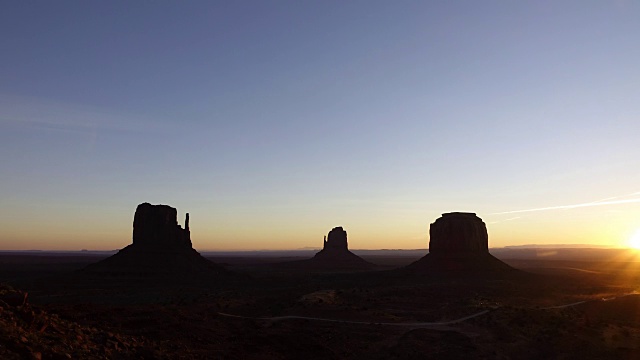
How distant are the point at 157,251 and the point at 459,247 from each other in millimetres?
60817

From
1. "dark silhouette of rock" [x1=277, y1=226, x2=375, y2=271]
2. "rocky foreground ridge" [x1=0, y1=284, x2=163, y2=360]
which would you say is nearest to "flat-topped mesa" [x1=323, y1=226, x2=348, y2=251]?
"dark silhouette of rock" [x1=277, y1=226, x2=375, y2=271]

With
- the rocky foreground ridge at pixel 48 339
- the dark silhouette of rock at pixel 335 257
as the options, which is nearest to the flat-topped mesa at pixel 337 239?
the dark silhouette of rock at pixel 335 257

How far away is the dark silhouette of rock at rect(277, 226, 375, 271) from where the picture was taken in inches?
6540

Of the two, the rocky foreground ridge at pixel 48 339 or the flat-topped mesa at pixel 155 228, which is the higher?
the flat-topped mesa at pixel 155 228

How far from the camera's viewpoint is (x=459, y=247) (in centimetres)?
10319

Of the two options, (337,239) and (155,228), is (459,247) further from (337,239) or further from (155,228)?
(337,239)

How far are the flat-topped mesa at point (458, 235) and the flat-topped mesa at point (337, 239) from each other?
252ft

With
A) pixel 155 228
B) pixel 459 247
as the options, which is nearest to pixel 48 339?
pixel 155 228

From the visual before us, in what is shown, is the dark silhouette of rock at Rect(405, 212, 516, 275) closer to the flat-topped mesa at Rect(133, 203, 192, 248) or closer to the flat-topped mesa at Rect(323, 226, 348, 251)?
the flat-topped mesa at Rect(133, 203, 192, 248)

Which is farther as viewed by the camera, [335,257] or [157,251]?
[335,257]

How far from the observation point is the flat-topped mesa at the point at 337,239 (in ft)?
598

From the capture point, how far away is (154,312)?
35.2 meters

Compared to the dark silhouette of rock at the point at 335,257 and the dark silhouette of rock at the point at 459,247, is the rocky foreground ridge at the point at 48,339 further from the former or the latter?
the dark silhouette of rock at the point at 335,257

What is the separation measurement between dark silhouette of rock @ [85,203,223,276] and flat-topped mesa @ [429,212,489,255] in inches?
1815
